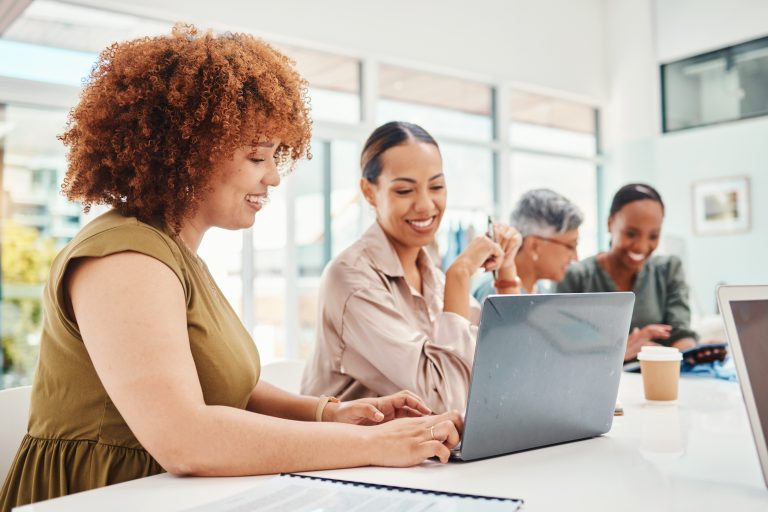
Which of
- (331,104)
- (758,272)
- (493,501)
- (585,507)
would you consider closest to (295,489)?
(493,501)

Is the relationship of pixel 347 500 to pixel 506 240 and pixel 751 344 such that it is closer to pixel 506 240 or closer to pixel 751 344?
pixel 751 344

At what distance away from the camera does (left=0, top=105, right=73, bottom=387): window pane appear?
3910 mm

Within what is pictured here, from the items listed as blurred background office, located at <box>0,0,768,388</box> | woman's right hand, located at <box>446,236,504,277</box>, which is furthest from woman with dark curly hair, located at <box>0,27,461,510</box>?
blurred background office, located at <box>0,0,768,388</box>

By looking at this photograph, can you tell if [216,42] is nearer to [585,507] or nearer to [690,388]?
[585,507]

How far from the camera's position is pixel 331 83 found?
5.26m

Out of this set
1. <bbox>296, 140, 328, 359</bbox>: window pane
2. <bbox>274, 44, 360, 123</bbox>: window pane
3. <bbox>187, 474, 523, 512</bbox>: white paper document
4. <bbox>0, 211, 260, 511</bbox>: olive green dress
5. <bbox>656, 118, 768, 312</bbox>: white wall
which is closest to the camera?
<bbox>187, 474, 523, 512</bbox>: white paper document

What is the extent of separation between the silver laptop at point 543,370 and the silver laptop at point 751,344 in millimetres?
233

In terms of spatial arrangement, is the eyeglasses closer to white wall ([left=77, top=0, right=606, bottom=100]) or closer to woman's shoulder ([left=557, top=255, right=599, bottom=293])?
woman's shoulder ([left=557, top=255, right=599, bottom=293])

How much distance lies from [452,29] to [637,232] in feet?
11.4

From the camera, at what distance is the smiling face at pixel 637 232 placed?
8.96ft

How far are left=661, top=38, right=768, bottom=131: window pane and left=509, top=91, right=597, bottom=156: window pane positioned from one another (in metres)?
0.78

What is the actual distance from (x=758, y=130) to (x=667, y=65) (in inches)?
41.3

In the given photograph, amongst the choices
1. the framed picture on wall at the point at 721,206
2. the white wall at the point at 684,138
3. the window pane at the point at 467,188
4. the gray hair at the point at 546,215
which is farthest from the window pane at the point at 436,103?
the gray hair at the point at 546,215

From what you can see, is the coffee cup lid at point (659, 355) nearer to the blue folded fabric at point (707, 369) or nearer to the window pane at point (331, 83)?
the blue folded fabric at point (707, 369)
